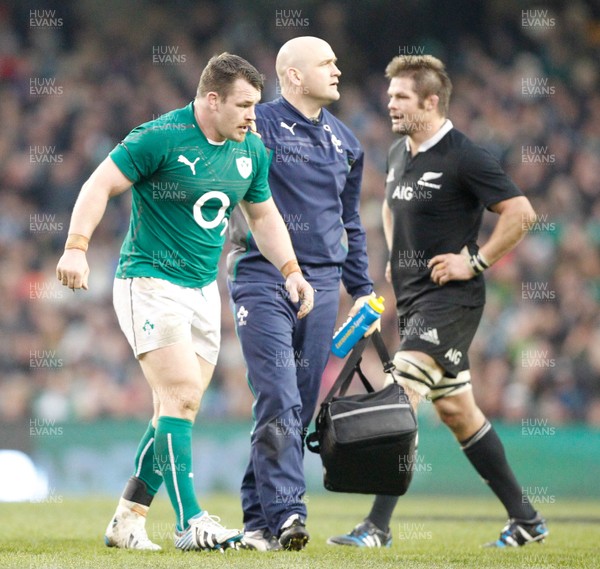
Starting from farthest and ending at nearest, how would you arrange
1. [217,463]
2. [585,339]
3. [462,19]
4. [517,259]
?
[462,19] < [517,259] < [585,339] < [217,463]

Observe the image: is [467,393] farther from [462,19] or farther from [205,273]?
[462,19]

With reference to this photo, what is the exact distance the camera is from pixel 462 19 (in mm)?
17625

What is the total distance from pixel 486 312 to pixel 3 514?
671 cm

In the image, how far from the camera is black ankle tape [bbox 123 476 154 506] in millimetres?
5750

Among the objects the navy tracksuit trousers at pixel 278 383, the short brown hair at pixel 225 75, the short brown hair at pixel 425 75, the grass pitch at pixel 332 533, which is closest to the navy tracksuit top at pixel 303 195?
the navy tracksuit trousers at pixel 278 383

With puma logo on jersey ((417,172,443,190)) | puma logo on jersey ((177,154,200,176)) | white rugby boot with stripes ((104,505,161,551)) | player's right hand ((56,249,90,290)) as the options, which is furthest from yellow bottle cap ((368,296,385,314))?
player's right hand ((56,249,90,290))

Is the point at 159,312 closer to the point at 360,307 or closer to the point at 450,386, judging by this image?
the point at 360,307

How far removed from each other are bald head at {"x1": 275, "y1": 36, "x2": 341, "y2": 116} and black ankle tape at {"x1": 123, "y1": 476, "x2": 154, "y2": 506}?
218cm

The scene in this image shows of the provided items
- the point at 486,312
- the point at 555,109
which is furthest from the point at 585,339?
the point at 555,109

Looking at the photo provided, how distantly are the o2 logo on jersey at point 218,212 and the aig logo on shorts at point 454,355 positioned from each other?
170cm

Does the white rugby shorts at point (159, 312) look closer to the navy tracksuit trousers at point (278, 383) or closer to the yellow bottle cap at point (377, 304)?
the navy tracksuit trousers at point (278, 383)

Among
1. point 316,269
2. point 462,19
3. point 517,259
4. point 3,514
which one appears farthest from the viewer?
point 462,19

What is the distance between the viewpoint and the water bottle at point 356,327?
20.0ft

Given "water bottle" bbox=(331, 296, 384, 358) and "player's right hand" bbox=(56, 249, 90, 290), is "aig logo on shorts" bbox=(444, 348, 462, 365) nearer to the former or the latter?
"water bottle" bbox=(331, 296, 384, 358)
